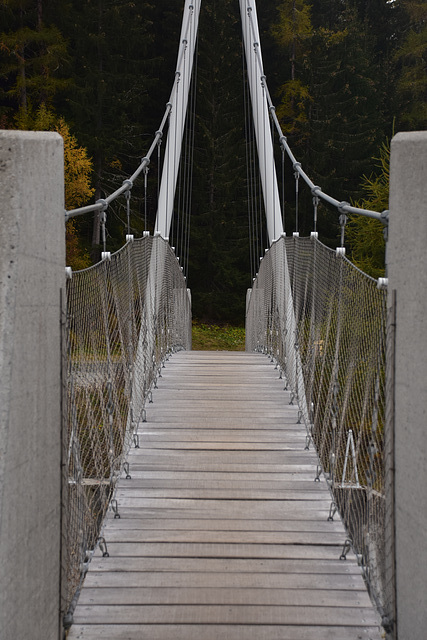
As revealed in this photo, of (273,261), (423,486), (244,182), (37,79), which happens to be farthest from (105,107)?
(423,486)

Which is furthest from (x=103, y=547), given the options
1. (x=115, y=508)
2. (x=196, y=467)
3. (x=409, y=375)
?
(x=409, y=375)

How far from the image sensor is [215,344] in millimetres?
→ 11930

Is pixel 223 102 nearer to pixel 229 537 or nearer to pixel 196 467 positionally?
pixel 196 467

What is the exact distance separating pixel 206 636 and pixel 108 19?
1257 centimetres

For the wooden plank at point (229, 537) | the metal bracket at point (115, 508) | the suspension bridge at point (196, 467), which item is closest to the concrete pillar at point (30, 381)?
the suspension bridge at point (196, 467)

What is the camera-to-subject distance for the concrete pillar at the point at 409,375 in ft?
4.00

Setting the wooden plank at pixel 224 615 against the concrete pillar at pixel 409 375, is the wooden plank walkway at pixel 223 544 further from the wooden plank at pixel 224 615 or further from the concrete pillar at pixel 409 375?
the concrete pillar at pixel 409 375

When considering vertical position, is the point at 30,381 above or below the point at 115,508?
above

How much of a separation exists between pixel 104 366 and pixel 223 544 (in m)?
0.65

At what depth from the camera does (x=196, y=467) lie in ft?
7.94

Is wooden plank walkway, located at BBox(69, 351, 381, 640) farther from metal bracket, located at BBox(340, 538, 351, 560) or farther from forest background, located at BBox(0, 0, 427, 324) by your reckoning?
forest background, located at BBox(0, 0, 427, 324)

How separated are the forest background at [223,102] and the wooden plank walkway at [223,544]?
9.07 m

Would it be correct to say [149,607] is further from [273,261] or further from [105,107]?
[105,107]

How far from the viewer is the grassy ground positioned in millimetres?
11734
